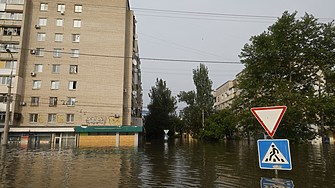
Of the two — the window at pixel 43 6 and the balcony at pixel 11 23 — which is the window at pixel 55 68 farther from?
the window at pixel 43 6

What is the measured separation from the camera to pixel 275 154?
229 inches

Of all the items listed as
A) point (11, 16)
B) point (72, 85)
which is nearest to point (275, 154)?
point (72, 85)

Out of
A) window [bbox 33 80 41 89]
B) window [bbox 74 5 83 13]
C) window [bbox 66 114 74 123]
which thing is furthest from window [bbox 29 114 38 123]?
window [bbox 74 5 83 13]

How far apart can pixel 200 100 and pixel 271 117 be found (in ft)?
165

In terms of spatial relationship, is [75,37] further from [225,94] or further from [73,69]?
[225,94]

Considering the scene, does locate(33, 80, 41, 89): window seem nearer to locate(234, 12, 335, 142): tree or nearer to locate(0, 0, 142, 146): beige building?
locate(0, 0, 142, 146): beige building

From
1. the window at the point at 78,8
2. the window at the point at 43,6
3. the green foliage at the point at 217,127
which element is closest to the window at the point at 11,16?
the window at the point at 43,6

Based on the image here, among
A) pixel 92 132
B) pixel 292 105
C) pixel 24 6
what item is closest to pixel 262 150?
pixel 292 105

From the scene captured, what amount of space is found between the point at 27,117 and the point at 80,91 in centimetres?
848

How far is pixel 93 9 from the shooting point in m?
40.4

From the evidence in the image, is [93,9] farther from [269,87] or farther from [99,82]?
[269,87]

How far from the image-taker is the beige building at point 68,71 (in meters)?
36.3

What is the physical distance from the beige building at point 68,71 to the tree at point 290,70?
813 inches

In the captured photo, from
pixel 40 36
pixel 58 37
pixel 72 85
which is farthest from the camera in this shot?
pixel 58 37
